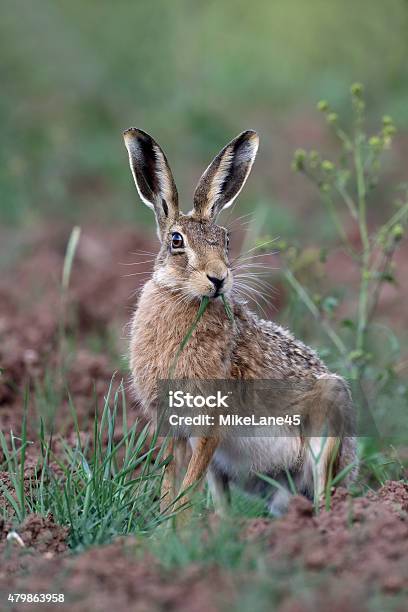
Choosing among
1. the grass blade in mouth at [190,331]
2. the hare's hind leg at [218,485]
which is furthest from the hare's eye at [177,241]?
the hare's hind leg at [218,485]

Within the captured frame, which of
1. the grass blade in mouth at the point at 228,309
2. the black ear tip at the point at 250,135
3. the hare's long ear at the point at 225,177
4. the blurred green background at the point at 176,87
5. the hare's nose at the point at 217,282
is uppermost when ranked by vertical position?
the blurred green background at the point at 176,87

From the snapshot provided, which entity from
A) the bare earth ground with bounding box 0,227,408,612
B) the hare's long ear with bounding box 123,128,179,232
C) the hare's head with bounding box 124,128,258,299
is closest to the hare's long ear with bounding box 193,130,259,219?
the hare's head with bounding box 124,128,258,299

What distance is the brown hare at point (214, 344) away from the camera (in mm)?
4438

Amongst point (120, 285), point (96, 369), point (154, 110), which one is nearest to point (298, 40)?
point (154, 110)

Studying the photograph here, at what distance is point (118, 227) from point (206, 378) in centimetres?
712

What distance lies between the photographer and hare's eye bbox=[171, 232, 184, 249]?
4.61 metres

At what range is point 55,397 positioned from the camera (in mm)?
5574

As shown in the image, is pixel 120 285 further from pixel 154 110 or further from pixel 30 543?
pixel 154 110

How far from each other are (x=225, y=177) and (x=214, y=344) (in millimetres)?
853

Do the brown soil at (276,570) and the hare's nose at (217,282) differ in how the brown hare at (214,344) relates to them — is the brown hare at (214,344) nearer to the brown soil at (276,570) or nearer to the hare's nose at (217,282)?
the hare's nose at (217,282)

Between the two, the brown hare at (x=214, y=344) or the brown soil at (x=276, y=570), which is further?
the brown hare at (x=214, y=344)

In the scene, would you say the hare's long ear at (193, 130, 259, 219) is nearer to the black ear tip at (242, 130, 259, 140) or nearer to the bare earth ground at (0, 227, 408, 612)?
the black ear tip at (242, 130, 259, 140)

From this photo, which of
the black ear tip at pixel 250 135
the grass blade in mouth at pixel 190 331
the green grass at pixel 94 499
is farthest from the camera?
the black ear tip at pixel 250 135

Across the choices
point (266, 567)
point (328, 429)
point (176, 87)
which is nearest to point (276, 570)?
point (266, 567)
